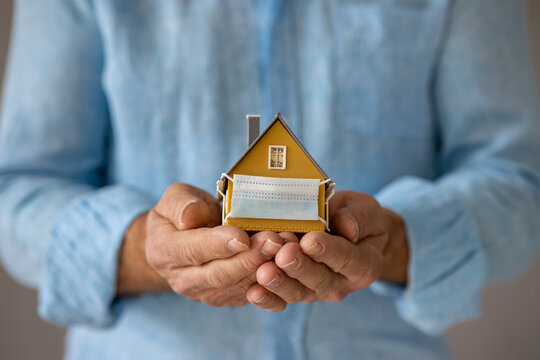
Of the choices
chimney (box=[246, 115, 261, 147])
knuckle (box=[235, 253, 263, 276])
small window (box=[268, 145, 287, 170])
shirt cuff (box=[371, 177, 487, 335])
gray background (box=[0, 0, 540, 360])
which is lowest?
gray background (box=[0, 0, 540, 360])

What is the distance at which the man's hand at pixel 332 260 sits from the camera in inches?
15.1

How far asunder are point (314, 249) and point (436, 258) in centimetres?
26

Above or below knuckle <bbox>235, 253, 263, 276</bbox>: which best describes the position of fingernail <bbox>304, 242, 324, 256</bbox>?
above

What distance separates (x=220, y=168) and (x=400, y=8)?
0.34m

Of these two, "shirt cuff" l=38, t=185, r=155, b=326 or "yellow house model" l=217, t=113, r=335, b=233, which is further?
"shirt cuff" l=38, t=185, r=155, b=326

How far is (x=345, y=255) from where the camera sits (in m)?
0.41

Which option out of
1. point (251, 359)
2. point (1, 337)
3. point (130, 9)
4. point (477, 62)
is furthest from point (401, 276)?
point (1, 337)

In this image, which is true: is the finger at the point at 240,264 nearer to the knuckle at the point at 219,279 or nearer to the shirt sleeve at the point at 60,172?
the knuckle at the point at 219,279

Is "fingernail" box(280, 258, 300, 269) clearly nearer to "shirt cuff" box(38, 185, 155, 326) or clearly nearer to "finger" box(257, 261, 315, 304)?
"finger" box(257, 261, 315, 304)

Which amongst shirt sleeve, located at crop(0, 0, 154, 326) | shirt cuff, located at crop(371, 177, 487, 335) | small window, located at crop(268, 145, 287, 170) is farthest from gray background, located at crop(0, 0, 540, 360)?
small window, located at crop(268, 145, 287, 170)

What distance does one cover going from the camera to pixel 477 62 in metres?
0.70

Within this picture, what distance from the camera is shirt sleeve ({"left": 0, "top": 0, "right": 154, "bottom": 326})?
0.57 m

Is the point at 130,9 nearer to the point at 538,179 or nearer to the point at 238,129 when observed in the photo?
the point at 238,129

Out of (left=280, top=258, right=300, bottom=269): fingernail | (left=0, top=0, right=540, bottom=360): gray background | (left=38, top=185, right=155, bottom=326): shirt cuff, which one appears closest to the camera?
(left=280, top=258, right=300, bottom=269): fingernail
